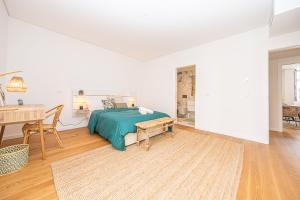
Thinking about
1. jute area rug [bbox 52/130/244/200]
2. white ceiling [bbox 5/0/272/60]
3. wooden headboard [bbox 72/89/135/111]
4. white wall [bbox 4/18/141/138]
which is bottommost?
jute area rug [bbox 52/130/244/200]

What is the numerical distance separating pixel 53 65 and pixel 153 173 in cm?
377

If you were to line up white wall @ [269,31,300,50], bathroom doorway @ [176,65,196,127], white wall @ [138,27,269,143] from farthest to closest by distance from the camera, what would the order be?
bathroom doorway @ [176,65,196,127] → white wall @ [138,27,269,143] → white wall @ [269,31,300,50]

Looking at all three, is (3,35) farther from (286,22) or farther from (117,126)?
(286,22)

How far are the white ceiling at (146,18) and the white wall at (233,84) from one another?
13.7 inches

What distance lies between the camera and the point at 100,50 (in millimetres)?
4441

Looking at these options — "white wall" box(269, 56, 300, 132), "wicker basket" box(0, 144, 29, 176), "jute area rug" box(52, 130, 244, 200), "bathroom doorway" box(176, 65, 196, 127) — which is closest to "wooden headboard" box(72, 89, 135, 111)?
"jute area rug" box(52, 130, 244, 200)

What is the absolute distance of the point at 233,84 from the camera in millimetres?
3332

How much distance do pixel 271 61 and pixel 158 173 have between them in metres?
4.99

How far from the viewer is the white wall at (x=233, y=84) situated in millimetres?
2922

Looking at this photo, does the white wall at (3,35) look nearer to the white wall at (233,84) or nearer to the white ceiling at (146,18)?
the white ceiling at (146,18)

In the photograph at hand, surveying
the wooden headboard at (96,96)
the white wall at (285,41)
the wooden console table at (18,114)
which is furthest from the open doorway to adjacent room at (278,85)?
the wooden console table at (18,114)

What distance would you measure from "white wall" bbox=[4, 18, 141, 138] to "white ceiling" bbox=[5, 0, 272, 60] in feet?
0.97

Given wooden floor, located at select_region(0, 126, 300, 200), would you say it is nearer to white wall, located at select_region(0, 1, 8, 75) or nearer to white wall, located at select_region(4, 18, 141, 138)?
white wall, located at select_region(4, 18, 141, 138)

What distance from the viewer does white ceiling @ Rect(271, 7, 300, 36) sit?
2.04m
